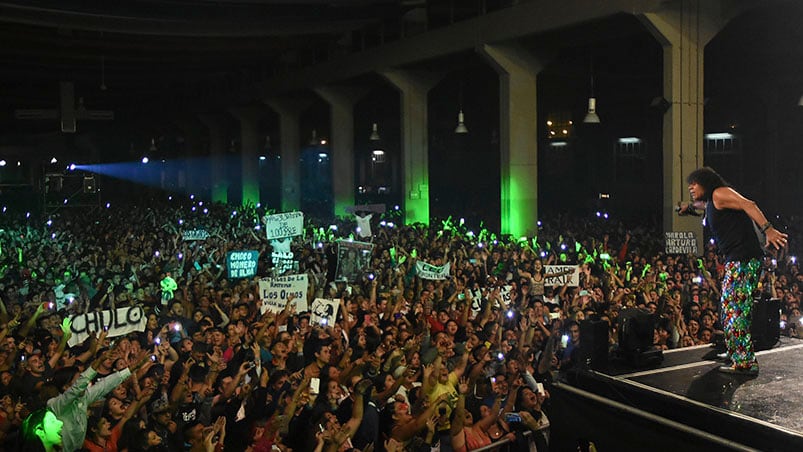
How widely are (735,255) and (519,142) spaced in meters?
17.0

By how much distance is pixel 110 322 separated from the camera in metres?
9.94

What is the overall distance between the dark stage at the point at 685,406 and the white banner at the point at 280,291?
5.68 metres

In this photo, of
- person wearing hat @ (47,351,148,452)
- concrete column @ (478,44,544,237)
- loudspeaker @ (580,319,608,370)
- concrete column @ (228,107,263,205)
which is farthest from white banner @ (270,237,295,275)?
concrete column @ (228,107,263,205)

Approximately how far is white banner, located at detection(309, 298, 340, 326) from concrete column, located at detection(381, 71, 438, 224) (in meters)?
16.7

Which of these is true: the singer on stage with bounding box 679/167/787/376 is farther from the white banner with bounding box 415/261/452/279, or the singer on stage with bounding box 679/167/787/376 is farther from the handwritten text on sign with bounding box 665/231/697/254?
the handwritten text on sign with bounding box 665/231/697/254

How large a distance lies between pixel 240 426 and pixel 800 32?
22.4 m

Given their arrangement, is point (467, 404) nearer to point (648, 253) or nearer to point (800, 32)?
point (648, 253)

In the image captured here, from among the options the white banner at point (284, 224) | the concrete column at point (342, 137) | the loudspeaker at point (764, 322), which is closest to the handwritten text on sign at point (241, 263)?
the white banner at point (284, 224)

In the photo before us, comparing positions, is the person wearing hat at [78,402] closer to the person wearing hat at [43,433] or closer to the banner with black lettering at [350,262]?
the person wearing hat at [43,433]

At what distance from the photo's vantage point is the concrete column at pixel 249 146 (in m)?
44.4

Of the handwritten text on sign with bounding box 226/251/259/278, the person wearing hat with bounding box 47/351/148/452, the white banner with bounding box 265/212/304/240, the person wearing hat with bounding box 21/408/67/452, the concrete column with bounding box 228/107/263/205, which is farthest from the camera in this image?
the concrete column with bounding box 228/107/263/205

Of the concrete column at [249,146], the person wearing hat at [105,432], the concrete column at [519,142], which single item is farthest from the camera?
the concrete column at [249,146]

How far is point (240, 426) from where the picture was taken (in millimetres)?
6594

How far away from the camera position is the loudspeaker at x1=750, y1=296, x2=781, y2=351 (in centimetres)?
672
